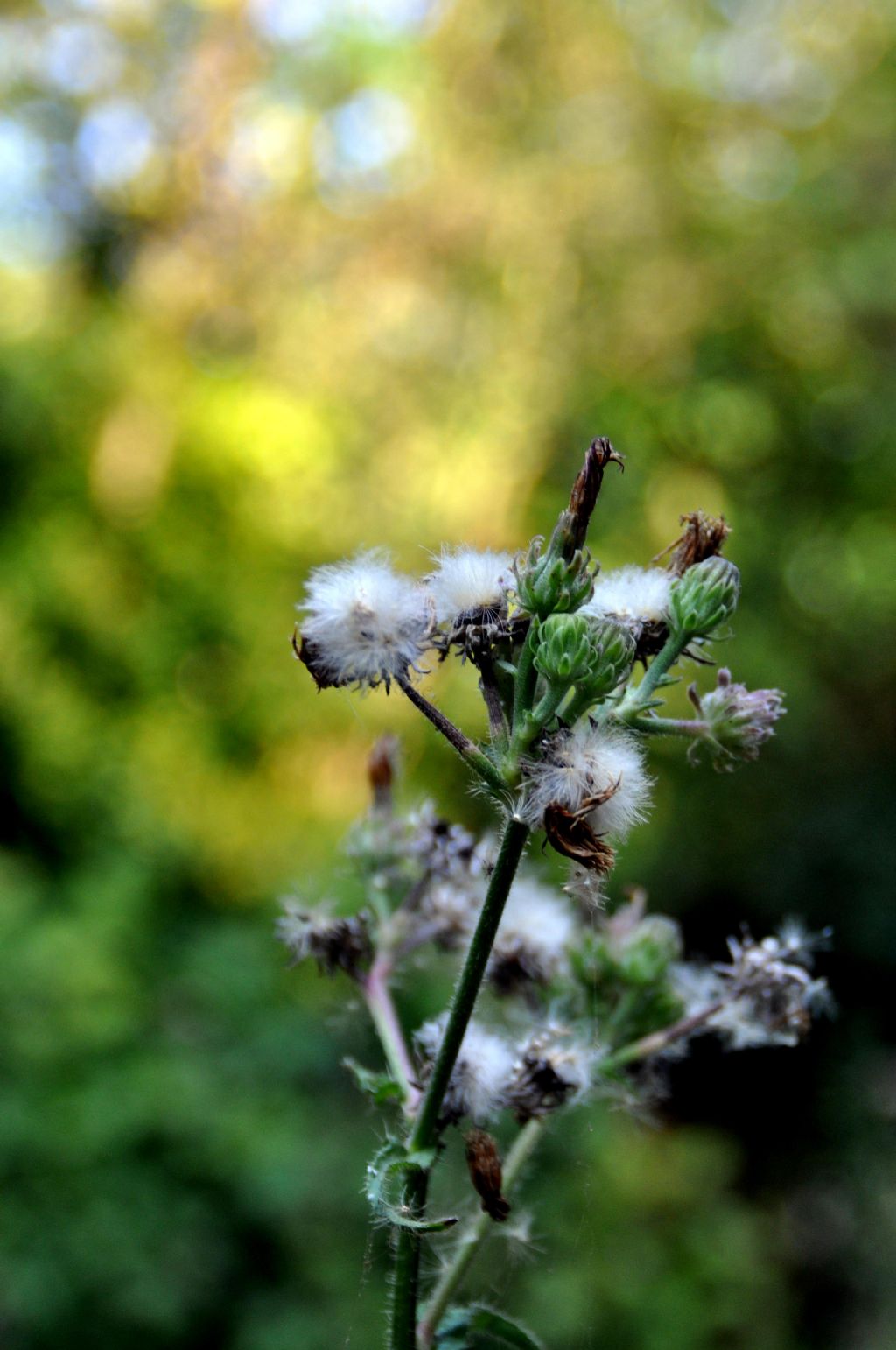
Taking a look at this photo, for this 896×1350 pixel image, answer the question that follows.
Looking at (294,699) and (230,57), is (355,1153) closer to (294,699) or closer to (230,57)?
(294,699)

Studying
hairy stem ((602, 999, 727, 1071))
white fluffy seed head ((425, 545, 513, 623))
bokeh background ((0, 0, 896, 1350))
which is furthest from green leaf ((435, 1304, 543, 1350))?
bokeh background ((0, 0, 896, 1350))

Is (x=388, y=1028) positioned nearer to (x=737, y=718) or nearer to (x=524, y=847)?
(x=524, y=847)

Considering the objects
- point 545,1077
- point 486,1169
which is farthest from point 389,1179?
point 545,1077

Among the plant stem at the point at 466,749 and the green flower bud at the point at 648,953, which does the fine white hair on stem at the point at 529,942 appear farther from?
the plant stem at the point at 466,749

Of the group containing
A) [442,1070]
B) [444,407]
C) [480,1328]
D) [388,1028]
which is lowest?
[480,1328]

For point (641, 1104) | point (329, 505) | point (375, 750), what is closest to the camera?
point (641, 1104)

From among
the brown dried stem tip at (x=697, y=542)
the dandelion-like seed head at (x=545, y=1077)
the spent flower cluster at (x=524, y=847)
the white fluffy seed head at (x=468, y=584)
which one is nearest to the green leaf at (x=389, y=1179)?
the spent flower cluster at (x=524, y=847)

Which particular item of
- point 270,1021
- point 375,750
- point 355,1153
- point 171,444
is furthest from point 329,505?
point 375,750

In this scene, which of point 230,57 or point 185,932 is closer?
point 185,932
